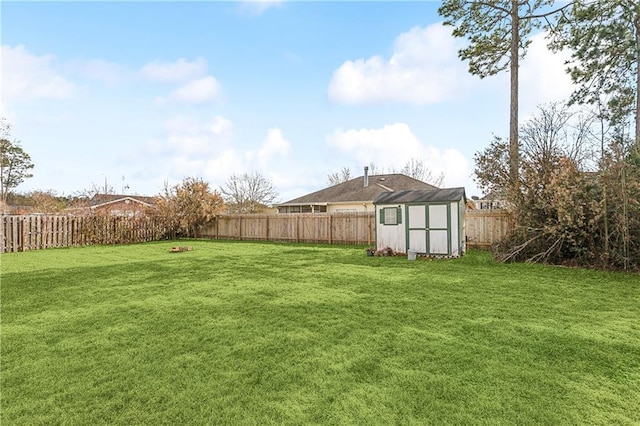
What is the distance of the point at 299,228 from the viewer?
14820 millimetres

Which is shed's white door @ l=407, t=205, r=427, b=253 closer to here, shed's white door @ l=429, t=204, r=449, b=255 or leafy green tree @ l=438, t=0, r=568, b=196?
shed's white door @ l=429, t=204, r=449, b=255

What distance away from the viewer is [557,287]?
5352 millimetres

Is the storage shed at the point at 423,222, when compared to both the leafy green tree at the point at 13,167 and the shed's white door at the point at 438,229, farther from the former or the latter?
the leafy green tree at the point at 13,167

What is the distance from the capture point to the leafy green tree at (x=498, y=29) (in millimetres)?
10555

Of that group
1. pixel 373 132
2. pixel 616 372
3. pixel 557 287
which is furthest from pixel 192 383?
pixel 373 132

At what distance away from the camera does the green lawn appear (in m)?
1.99

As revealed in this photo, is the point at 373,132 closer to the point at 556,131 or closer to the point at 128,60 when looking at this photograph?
the point at 556,131

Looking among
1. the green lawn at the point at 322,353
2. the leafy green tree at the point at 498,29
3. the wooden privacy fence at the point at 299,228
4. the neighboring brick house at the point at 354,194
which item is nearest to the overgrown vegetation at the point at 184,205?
the wooden privacy fence at the point at 299,228

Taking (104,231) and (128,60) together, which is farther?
(104,231)

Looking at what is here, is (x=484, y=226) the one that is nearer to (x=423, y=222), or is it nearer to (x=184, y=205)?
(x=423, y=222)

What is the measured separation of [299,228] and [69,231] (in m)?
9.29

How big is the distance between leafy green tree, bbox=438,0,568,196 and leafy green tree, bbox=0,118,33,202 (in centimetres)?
2774

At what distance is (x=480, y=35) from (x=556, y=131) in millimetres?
4442

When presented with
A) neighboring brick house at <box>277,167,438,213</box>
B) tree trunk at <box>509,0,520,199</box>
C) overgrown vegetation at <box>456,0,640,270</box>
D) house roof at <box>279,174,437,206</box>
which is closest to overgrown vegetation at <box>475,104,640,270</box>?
overgrown vegetation at <box>456,0,640,270</box>
